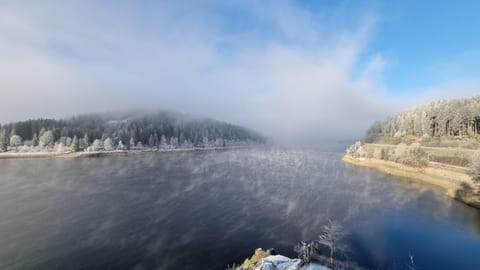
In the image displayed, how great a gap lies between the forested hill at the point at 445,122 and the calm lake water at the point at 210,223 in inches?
2553

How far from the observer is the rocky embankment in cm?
4941

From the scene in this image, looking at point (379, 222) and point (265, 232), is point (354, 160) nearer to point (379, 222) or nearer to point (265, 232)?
point (379, 222)

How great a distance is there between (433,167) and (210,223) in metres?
71.5

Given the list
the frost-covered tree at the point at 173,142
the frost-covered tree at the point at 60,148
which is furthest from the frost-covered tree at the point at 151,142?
the frost-covered tree at the point at 60,148

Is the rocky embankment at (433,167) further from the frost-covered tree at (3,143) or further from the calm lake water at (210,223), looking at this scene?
the frost-covered tree at (3,143)

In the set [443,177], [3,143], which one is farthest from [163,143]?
[443,177]

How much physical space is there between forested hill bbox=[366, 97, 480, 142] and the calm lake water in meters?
64.8

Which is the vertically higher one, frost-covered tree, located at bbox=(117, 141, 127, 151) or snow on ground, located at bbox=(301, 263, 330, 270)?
frost-covered tree, located at bbox=(117, 141, 127, 151)

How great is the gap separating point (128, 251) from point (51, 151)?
14149 cm

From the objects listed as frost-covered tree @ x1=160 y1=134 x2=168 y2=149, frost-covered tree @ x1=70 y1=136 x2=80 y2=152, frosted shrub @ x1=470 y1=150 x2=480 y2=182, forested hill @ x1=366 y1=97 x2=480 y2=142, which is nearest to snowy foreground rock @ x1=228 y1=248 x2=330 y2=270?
frosted shrub @ x1=470 y1=150 x2=480 y2=182

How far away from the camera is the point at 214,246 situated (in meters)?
25.8

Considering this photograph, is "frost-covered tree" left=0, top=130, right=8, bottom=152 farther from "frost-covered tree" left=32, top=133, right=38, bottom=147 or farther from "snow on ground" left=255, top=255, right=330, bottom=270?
"snow on ground" left=255, top=255, right=330, bottom=270

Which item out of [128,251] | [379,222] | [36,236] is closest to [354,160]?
[379,222]

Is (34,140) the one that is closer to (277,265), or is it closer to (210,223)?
(210,223)
